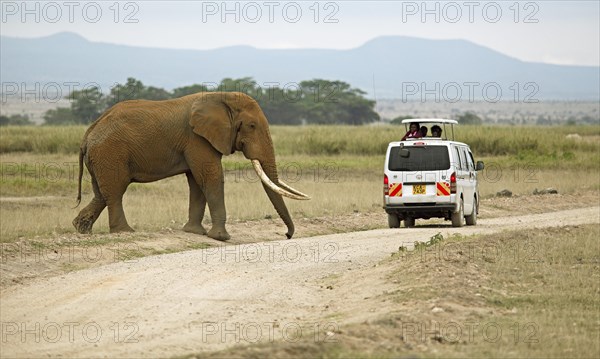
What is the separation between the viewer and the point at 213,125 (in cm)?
2125

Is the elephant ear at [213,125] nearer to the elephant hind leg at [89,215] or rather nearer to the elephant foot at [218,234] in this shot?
the elephant foot at [218,234]

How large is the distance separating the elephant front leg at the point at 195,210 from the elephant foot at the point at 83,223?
1.79 metres

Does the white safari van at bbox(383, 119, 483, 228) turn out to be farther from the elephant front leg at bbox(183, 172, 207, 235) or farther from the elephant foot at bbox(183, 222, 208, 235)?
the elephant foot at bbox(183, 222, 208, 235)

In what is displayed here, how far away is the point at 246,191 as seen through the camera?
34625mm

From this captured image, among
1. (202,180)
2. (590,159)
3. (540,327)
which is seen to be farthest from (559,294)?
(590,159)

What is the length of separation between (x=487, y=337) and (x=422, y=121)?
14055mm

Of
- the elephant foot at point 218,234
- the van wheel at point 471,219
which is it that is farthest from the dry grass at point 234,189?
the van wheel at point 471,219

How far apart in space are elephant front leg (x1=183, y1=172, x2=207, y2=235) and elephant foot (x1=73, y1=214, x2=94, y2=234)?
70.4 inches

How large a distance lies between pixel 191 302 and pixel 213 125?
830 cm

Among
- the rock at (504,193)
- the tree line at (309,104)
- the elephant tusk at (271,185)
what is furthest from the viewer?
the tree line at (309,104)

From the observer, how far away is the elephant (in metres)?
21.2

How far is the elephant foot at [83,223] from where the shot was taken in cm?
2158

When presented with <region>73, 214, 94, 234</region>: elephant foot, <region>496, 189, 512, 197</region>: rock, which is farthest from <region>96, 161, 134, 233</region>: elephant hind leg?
<region>496, 189, 512, 197</region>: rock

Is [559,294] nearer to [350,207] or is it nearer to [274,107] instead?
[350,207]
